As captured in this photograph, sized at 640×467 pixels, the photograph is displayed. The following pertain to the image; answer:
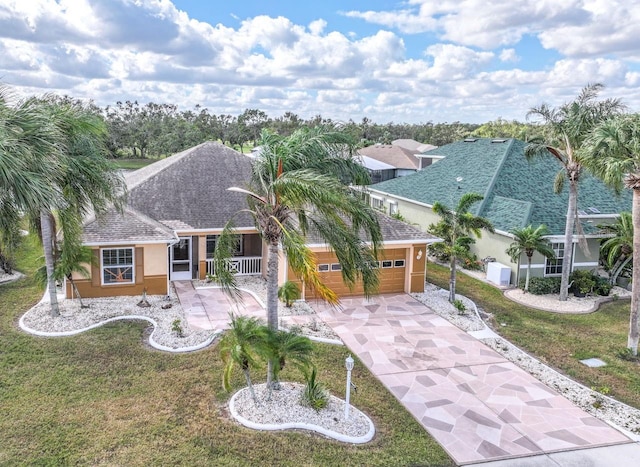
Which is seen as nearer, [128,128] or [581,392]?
[581,392]

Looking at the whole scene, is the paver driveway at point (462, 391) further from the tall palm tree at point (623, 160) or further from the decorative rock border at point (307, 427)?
the tall palm tree at point (623, 160)

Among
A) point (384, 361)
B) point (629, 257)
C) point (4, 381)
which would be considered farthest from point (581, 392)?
point (4, 381)

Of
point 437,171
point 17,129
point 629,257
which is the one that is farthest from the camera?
point 437,171

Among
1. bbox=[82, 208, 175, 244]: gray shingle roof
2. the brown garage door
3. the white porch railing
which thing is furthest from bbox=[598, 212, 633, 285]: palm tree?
bbox=[82, 208, 175, 244]: gray shingle roof

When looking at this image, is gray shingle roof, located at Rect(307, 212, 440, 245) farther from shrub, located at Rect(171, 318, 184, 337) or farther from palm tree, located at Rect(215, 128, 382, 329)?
palm tree, located at Rect(215, 128, 382, 329)

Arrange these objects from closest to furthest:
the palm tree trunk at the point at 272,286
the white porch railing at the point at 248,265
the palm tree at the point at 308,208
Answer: the palm tree at the point at 308,208 < the palm tree trunk at the point at 272,286 < the white porch railing at the point at 248,265

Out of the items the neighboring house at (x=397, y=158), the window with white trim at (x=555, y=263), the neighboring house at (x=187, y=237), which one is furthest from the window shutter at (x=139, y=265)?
the neighboring house at (x=397, y=158)

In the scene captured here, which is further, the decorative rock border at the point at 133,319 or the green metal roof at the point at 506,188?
the green metal roof at the point at 506,188

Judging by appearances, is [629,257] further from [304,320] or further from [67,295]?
[67,295]
